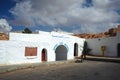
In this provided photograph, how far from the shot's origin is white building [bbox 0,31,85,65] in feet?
73.0

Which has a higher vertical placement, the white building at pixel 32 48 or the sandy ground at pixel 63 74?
the white building at pixel 32 48

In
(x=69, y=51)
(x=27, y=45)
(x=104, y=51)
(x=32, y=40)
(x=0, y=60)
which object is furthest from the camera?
(x=104, y=51)

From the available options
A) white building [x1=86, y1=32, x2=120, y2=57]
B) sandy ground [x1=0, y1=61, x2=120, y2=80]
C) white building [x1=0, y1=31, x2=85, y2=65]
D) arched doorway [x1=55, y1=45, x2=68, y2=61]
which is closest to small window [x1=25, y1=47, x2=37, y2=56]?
white building [x1=0, y1=31, x2=85, y2=65]

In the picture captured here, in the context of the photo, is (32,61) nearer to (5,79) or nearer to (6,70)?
(6,70)

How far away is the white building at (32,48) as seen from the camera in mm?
22241

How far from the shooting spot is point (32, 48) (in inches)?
990

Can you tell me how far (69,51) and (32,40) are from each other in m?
7.24

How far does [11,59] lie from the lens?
22.5 metres

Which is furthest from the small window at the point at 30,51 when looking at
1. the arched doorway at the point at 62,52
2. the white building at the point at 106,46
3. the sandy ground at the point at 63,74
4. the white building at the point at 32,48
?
the white building at the point at 106,46

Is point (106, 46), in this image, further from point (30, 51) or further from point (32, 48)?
point (30, 51)

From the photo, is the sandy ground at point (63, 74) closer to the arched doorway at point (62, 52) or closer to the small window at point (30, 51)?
the small window at point (30, 51)

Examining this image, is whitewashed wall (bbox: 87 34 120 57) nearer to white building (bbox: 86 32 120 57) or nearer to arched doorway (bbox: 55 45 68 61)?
white building (bbox: 86 32 120 57)

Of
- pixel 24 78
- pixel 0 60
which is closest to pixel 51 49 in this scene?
pixel 0 60

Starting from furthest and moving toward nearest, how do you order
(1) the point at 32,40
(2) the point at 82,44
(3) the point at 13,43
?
(2) the point at 82,44
(1) the point at 32,40
(3) the point at 13,43
